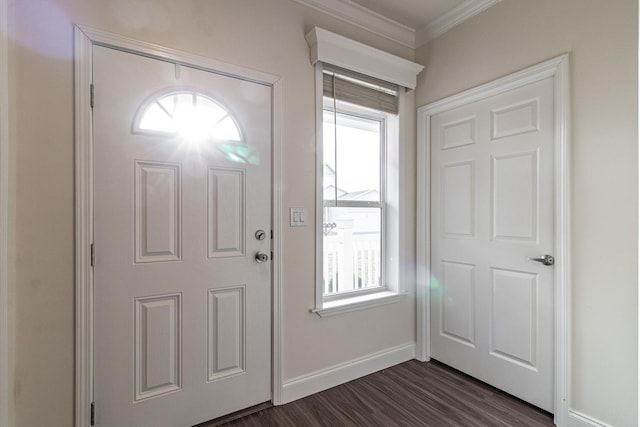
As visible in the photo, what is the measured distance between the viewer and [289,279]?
6.95 ft

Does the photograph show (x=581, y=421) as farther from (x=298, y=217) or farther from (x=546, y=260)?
(x=298, y=217)

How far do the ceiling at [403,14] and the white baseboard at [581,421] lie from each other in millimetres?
2527

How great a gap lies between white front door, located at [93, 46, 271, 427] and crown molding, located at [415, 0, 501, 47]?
1473 mm

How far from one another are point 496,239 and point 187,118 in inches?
81.4

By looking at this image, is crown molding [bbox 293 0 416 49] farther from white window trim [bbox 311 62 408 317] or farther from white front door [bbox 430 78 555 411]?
white front door [bbox 430 78 555 411]

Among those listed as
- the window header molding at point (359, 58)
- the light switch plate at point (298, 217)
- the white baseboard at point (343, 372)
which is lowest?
the white baseboard at point (343, 372)

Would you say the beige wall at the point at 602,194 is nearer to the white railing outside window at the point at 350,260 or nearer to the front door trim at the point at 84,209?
the white railing outside window at the point at 350,260

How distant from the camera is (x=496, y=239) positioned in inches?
87.0

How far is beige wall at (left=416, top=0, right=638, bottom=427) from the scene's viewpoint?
1.62 meters

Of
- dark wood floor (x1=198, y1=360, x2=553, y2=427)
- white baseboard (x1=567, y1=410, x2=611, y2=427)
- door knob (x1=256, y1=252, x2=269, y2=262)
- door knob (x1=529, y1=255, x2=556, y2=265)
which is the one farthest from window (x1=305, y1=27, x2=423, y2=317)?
white baseboard (x1=567, y1=410, x2=611, y2=427)

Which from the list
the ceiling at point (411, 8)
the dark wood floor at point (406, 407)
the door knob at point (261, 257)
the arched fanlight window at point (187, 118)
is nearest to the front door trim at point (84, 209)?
the arched fanlight window at point (187, 118)

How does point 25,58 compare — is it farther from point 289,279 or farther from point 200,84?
point 289,279

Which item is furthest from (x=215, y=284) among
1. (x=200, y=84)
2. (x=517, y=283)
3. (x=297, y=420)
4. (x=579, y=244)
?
(x=579, y=244)

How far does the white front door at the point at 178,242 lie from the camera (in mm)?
1610
